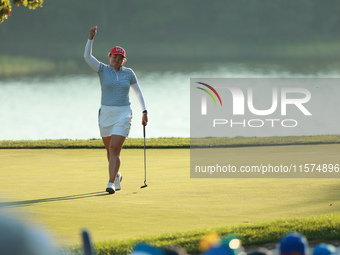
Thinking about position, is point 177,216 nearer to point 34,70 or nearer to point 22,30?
point 34,70

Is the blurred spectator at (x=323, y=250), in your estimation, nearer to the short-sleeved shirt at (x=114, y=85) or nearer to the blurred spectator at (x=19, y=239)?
the blurred spectator at (x=19, y=239)

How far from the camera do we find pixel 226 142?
1742 centimetres

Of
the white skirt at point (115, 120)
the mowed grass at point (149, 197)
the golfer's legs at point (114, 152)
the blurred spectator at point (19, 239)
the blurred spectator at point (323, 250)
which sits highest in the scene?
the white skirt at point (115, 120)

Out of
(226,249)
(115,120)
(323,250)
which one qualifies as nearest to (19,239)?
(226,249)

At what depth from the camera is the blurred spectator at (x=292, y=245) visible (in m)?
1.73

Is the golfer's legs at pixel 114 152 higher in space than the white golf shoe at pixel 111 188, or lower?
higher

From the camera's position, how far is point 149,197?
8664 millimetres

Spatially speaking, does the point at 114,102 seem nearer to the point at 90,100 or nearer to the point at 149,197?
the point at 149,197

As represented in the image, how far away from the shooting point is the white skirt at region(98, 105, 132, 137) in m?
9.91

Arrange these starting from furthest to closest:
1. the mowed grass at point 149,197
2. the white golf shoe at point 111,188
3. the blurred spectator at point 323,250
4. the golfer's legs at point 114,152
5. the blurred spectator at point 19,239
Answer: the golfer's legs at point 114,152 < the white golf shoe at point 111,188 < the mowed grass at point 149,197 < the blurred spectator at point 323,250 < the blurred spectator at point 19,239

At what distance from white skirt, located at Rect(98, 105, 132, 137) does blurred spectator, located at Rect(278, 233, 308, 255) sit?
8.18 metres

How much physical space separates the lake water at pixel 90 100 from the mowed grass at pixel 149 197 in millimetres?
10859

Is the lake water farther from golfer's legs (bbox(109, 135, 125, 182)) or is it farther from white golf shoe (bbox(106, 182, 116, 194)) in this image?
white golf shoe (bbox(106, 182, 116, 194))

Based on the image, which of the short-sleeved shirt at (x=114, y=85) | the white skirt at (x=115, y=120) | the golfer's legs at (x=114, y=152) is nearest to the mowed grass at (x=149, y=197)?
the golfer's legs at (x=114, y=152)
